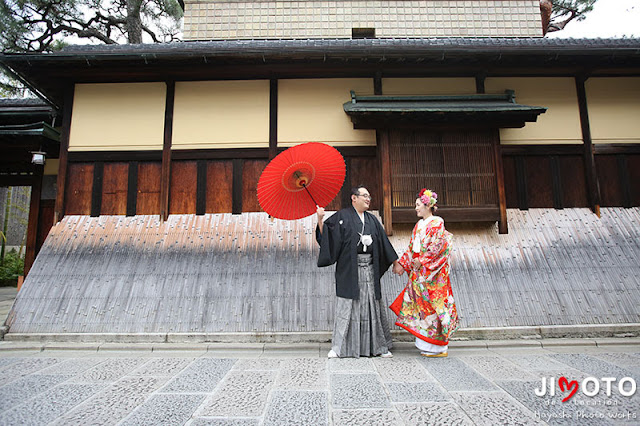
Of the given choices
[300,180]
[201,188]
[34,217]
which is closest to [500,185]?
[300,180]

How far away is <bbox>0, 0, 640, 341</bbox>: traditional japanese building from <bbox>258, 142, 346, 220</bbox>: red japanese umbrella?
172 cm

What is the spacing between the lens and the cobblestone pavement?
252 cm

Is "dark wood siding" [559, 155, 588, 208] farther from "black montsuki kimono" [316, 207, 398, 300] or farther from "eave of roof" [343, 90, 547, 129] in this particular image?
"black montsuki kimono" [316, 207, 398, 300]

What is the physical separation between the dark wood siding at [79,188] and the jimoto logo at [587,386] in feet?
25.0

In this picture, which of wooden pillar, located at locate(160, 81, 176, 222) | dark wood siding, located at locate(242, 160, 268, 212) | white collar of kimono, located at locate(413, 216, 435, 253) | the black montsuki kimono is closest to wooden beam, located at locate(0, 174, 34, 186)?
wooden pillar, located at locate(160, 81, 176, 222)

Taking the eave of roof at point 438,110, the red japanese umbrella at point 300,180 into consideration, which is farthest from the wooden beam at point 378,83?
the red japanese umbrella at point 300,180

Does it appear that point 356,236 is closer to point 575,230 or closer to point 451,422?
point 451,422

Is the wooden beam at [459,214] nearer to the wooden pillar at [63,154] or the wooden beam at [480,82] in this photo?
the wooden beam at [480,82]

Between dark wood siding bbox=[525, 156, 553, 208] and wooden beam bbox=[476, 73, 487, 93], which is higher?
wooden beam bbox=[476, 73, 487, 93]

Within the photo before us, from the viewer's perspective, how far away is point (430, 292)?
4.19 metres

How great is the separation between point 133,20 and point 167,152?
1197 cm

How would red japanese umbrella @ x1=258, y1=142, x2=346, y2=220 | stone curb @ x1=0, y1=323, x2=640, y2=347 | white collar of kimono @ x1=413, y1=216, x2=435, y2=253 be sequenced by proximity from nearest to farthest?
red japanese umbrella @ x1=258, y1=142, x2=346, y2=220, white collar of kimono @ x1=413, y1=216, x2=435, y2=253, stone curb @ x1=0, y1=323, x2=640, y2=347

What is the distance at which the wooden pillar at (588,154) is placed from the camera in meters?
6.22

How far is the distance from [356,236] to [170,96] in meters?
4.92
